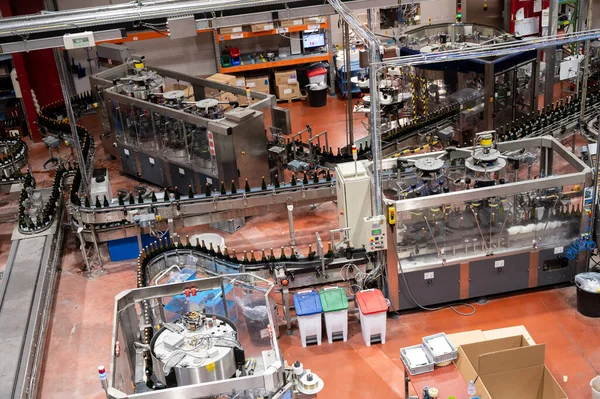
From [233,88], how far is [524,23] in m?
6.10

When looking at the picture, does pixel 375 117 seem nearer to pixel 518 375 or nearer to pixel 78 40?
pixel 518 375

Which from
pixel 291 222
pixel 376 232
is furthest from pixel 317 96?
pixel 376 232

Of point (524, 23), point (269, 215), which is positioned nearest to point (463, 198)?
point (269, 215)

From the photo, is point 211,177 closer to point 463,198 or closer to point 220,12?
point 220,12

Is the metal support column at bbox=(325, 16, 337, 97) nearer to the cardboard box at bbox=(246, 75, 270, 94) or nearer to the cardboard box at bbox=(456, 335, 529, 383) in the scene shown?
the cardboard box at bbox=(246, 75, 270, 94)

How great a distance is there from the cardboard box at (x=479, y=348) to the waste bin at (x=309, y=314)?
1.59 meters

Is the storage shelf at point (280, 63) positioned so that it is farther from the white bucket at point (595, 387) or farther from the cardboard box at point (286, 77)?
the white bucket at point (595, 387)

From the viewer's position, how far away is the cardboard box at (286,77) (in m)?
13.9

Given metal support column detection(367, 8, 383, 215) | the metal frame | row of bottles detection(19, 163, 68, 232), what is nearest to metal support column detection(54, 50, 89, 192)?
row of bottles detection(19, 163, 68, 232)

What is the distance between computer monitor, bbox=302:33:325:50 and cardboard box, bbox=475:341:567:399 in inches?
338

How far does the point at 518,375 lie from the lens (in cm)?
647

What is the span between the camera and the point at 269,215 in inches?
409

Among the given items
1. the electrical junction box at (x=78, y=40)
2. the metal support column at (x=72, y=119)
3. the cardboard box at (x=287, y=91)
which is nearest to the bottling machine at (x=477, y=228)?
the electrical junction box at (x=78, y=40)

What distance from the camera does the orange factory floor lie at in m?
7.11
